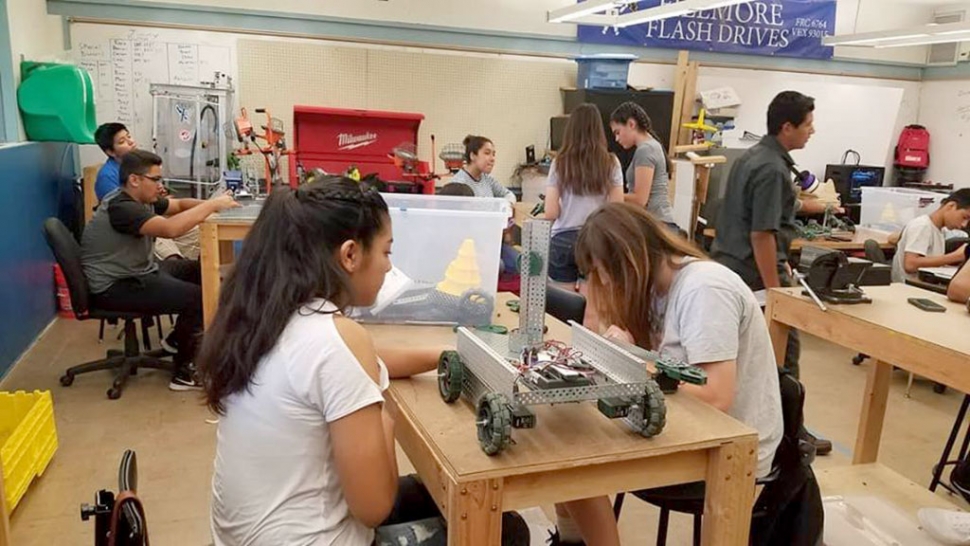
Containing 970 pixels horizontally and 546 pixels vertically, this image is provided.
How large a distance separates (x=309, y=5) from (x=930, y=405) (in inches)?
200

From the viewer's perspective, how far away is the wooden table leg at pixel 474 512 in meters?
1.18

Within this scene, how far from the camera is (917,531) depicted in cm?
215

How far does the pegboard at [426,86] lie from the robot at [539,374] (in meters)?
4.61

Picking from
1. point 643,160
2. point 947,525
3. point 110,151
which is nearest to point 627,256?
point 947,525

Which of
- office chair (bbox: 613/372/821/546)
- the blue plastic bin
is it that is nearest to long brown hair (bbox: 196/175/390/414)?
office chair (bbox: 613/372/821/546)

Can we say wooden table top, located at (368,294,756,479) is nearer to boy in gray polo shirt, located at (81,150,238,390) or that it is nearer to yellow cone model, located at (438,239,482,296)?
yellow cone model, located at (438,239,482,296)

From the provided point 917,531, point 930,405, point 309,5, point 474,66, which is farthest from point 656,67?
point 917,531

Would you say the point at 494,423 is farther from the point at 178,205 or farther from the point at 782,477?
the point at 178,205

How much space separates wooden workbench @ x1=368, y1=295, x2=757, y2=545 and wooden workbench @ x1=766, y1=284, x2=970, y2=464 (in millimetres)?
924

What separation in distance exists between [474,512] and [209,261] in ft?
8.72

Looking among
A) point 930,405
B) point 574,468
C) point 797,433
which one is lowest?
point 930,405

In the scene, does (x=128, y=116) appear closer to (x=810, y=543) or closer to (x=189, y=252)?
(x=189, y=252)

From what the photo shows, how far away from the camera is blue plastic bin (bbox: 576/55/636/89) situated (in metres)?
5.98

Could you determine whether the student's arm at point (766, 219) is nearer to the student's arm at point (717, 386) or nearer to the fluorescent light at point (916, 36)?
the student's arm at point (717, 386)
